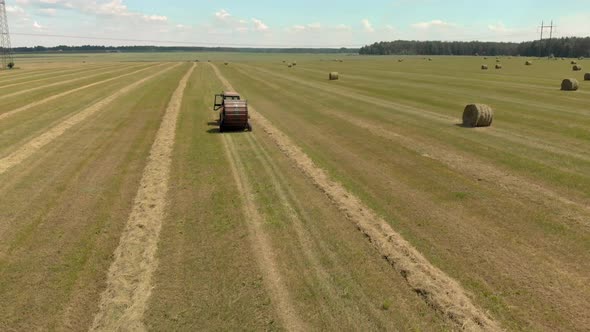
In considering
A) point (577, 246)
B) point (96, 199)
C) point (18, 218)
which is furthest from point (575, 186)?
point (18, 218)

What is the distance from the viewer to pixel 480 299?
635 centimetres

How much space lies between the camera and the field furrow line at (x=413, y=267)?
234 inches

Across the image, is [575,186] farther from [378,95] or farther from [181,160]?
[378,95]

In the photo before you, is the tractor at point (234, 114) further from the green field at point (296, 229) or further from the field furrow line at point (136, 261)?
the field furrow line at point (136, 261)

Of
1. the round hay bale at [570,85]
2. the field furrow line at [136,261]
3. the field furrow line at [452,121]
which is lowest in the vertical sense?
the field furrow line at [136,261]

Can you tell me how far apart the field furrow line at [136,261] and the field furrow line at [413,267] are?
4568 mm

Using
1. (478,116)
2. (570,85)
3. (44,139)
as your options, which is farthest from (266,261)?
(570,85)

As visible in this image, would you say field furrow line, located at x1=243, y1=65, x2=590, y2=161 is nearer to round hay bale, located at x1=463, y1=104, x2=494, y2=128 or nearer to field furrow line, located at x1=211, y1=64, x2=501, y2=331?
round hay bale, located at x1=463, y1=104, x2=494, y2=128

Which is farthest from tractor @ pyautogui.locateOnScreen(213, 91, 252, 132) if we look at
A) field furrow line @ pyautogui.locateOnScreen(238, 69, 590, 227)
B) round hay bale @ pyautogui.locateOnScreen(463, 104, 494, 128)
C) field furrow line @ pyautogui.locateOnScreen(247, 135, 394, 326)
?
round hay bale @ pyautogui.locateOnScreen(463, 104, 494, 128)

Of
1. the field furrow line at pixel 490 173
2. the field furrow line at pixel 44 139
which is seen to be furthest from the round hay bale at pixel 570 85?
the field furrow line at pixel 44 139

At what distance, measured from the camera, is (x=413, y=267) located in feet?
23.8

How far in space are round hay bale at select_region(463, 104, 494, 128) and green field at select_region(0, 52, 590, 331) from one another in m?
0.75

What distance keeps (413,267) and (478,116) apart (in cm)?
1469

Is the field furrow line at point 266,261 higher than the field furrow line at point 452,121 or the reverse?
the reverse
